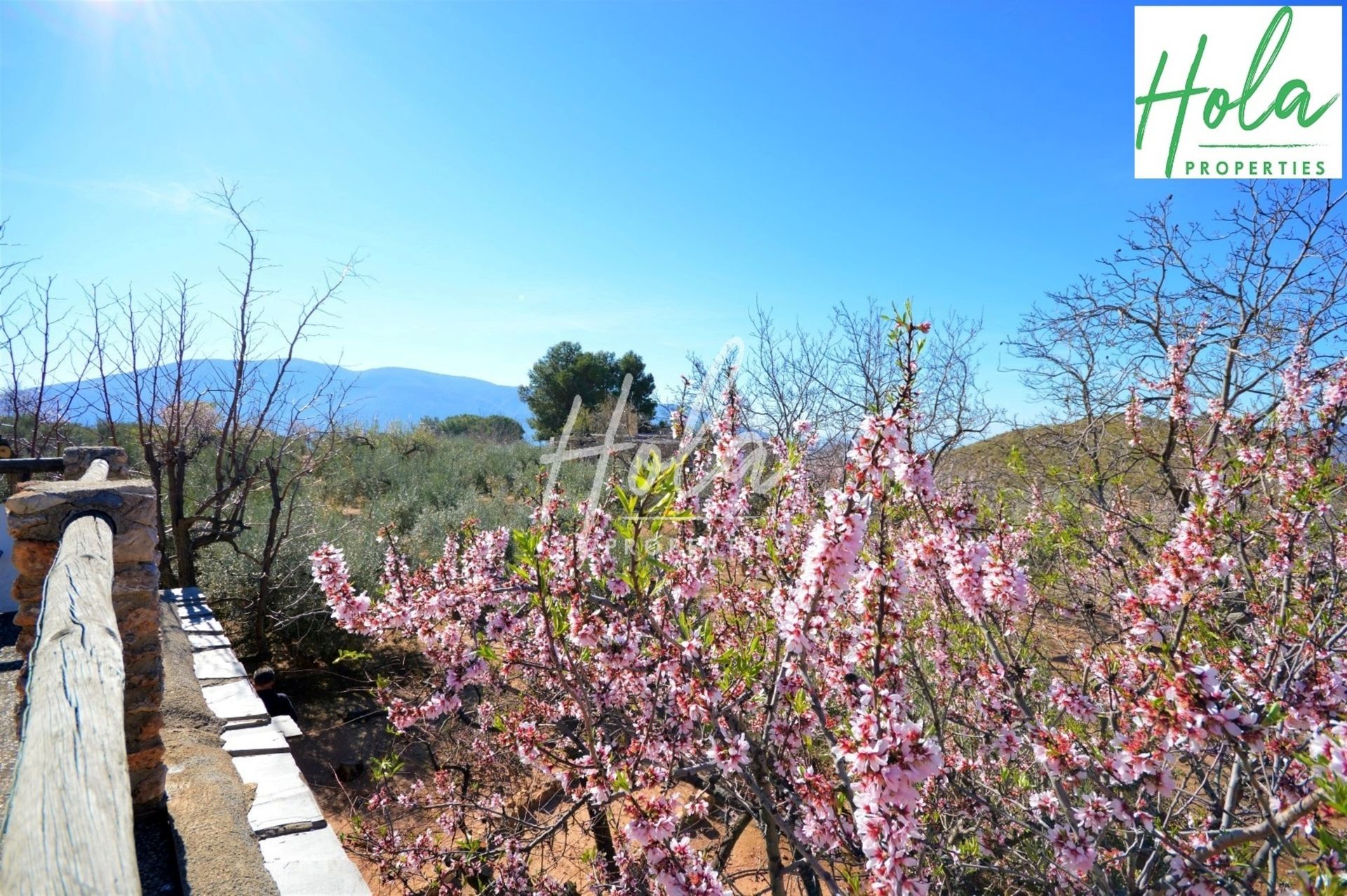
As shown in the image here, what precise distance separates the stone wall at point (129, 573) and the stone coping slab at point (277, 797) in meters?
0.39

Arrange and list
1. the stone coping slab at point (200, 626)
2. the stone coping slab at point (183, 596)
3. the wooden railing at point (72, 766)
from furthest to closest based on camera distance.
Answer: the stone coping slab at point (183, 596)
the stone coping slab at point (200, 626)
the wooden railing at point (72, 766)

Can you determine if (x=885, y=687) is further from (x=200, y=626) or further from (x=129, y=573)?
(x=200, y=626)

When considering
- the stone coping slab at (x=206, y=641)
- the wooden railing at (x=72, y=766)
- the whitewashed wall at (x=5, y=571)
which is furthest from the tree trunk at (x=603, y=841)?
the whitewashed wall at (x=5, y=571)

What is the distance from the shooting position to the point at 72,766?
88 centimetres

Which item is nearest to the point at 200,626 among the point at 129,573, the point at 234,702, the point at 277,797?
the point at 234,702

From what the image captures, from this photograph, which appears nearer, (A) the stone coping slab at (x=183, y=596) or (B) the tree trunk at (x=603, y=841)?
(B) the tree trunk at (x=603, y=841)

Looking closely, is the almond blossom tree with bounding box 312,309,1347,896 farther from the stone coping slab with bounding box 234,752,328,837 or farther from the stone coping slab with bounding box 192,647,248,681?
the stone coping slab with bounding box 192,647,248,681

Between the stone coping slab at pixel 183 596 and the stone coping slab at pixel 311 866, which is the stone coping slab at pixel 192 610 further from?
the stone coping slab at pixel 311 866

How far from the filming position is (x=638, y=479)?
255 centimetres

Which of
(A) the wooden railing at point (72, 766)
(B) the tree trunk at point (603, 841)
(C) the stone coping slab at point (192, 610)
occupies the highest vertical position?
(A) the wooden railing at point (72, 766)

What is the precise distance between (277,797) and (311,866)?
56cm

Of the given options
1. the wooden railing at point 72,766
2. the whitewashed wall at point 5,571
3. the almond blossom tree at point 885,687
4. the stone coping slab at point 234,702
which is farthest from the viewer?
the whitewashed wall at point 5,571

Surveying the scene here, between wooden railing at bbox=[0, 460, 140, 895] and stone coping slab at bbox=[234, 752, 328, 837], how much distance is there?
5.06ft

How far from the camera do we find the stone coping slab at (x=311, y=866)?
221 cm
